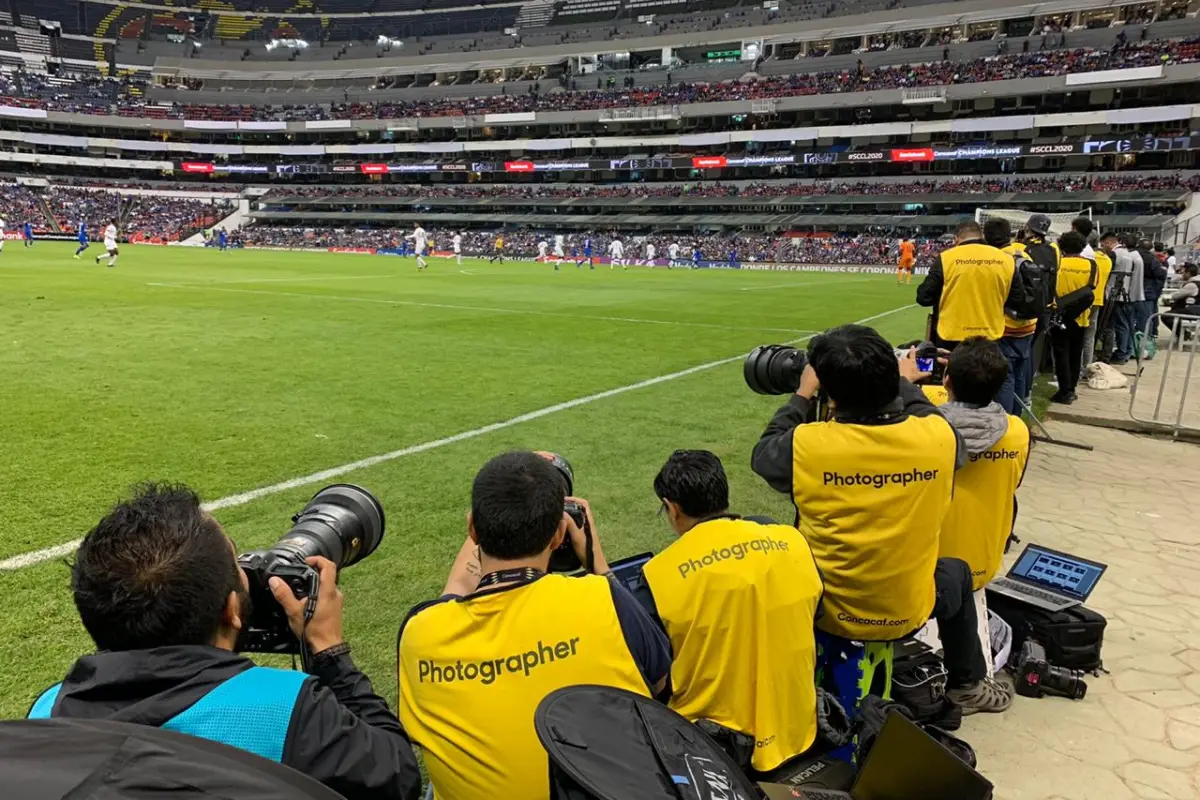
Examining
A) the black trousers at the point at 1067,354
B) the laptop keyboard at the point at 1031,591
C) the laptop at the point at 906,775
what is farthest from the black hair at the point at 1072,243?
the laptop at the point at 906,775

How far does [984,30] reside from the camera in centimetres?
5616

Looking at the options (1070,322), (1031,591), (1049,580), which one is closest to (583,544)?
(1031,591)

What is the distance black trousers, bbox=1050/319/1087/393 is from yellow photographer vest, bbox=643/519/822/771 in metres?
8.49

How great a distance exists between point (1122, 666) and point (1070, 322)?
641 centimetres

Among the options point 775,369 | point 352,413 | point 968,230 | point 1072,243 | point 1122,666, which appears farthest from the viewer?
point 1072,243

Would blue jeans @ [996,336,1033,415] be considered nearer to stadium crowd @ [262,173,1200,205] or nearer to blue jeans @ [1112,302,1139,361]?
blue jeans @ [1112,302,1139,361]

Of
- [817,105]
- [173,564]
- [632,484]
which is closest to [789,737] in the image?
[173,564]

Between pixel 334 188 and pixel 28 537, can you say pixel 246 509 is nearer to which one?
pixel 28 537

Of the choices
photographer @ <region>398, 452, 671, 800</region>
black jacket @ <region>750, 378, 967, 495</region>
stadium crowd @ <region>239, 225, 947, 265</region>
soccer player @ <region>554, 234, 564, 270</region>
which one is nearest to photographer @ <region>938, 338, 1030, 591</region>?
black jacket @ <region>750, 378, 967, 495</region>

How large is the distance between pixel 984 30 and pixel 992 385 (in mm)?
64636

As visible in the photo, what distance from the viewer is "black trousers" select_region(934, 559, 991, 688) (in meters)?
3.18

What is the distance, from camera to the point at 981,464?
3.46 metres

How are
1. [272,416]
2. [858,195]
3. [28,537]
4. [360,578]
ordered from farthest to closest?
[858,195] → [272,416] → [28,537] → [360,578]

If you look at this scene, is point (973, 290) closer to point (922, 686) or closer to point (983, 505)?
point (983, 505)
